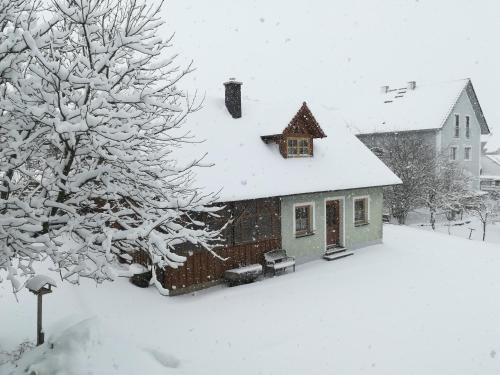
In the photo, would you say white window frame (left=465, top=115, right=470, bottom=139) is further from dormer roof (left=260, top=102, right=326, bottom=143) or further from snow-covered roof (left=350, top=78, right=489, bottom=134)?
dormer roof (left=260, top=102, right=326, bottom=143)

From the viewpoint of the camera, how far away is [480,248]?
62.1ft

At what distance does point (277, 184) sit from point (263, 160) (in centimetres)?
130

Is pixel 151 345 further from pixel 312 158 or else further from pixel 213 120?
pixel 312 158

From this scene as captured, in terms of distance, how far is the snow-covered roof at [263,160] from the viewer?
1401 cm

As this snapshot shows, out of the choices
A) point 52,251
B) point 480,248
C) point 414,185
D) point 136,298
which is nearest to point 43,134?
point 52,251

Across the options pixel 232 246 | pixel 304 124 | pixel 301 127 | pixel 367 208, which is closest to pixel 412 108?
pixel 367 208

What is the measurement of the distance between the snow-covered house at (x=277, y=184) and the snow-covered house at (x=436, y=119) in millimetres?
16818

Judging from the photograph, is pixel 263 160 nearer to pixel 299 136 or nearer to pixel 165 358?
pixel 299 136

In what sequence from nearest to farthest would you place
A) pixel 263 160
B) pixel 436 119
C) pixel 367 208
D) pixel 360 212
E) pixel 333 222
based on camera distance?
1. pixel 263 160
2. pixel 333 222
3. pixel 367 208
4. pixel 360 212
5. pixel 436 119

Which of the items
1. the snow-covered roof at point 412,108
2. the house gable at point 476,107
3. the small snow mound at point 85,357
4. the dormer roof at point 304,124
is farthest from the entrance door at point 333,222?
the house gable at point 476,107

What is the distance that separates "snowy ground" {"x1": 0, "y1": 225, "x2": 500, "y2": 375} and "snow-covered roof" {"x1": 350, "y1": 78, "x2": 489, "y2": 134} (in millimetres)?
21826

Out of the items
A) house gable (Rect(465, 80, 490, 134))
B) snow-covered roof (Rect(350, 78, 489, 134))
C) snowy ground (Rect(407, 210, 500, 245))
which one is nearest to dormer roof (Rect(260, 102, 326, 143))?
snowy ground (Rect(407, 210, 500, 245))

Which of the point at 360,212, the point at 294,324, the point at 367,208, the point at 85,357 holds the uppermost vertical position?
the point at 367,208

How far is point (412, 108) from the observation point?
36812 millimetres
